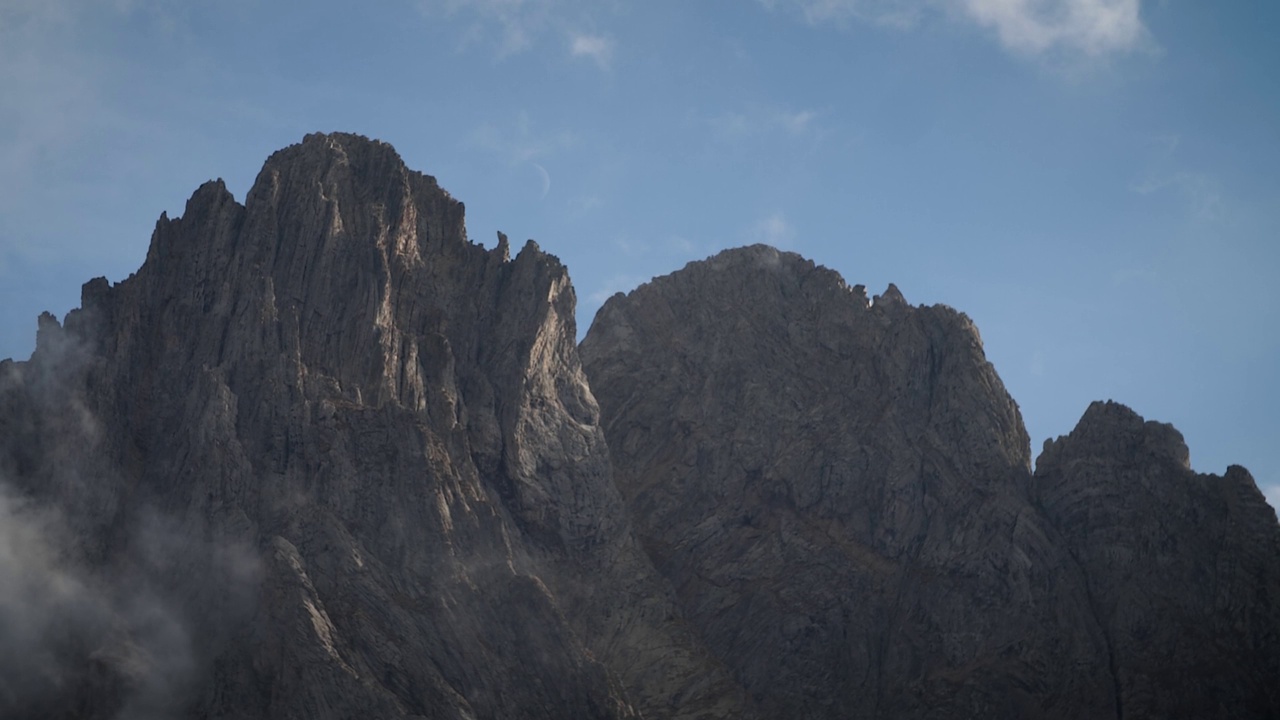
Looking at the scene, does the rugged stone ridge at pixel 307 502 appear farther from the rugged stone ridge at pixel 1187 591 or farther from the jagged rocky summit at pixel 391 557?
the rugged stone ridge at pixel 1187 591

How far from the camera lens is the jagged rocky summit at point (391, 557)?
16775cm

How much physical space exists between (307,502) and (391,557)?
7.98 meters

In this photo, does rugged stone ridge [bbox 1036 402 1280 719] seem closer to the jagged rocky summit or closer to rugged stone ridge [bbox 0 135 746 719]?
the jagged rocky summit

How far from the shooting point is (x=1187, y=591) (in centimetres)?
19175

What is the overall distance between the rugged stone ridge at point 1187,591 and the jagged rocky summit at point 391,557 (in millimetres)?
260

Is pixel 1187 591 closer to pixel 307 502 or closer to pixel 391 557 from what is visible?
pixel 391 557

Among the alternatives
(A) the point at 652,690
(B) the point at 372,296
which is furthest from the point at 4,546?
(A) the point at 652,690

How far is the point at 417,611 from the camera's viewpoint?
174 m

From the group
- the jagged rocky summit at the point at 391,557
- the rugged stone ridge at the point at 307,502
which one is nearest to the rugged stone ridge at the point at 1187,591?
the jagged rocky summit at the point at 391,557

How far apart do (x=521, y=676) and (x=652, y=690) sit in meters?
17.2

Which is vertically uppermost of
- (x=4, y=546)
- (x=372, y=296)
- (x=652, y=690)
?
(x=372, y=296)

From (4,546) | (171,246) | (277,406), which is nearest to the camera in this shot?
(4,546)

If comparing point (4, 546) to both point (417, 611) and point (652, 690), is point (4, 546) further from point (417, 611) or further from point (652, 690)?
point (652, 690)


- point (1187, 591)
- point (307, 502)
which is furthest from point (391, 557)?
point (1187, 591)
